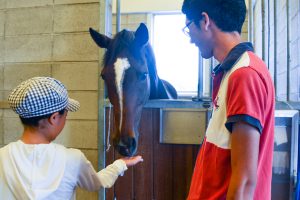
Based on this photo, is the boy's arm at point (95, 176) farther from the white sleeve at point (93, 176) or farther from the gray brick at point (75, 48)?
the gray brick at point (75, 48)

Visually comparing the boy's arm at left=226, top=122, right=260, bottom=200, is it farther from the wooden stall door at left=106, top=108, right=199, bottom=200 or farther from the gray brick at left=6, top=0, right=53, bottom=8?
the gray brick at left=6, top=0, right=53, bottom=8

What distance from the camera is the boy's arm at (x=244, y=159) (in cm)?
70

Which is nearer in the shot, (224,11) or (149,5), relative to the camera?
(224,11)

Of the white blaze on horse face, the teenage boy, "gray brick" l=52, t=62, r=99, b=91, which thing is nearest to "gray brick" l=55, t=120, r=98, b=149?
"gray brick" l=52, t=62, r=99, b=91

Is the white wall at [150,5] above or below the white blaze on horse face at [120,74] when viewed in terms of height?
above

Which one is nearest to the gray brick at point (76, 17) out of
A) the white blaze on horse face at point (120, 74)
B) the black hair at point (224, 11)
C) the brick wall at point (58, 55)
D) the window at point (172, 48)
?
the brick wall at point (58, 55)

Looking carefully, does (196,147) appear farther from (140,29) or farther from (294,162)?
(140,29)

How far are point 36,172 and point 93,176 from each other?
0.23 m

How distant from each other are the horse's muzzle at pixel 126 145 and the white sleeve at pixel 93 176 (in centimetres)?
12

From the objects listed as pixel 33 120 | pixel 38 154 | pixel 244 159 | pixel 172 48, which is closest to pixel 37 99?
pixel 33 120

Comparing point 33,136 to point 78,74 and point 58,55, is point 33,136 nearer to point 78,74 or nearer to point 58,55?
point 78,74

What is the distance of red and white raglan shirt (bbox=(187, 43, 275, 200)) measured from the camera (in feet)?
2.35

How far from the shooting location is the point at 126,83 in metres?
1.40

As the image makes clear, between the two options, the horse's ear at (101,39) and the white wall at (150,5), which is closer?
the horse's ear at (101,39)
